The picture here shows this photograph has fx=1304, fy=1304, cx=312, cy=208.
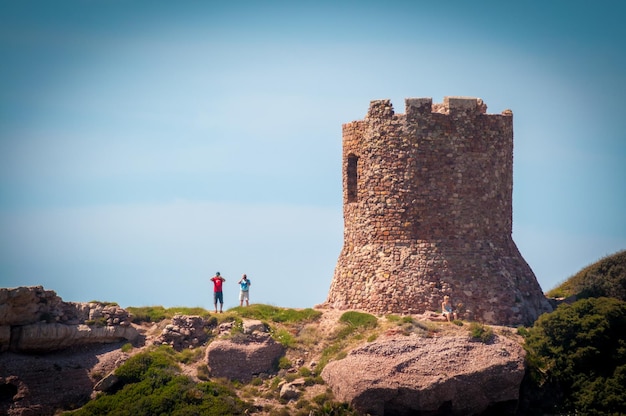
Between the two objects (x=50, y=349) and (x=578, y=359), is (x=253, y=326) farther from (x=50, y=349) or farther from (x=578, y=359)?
A: (x=578, y=359)

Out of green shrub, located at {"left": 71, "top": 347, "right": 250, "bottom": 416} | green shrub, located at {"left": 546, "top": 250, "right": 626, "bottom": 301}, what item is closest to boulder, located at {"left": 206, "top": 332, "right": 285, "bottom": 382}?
green shrub, located at {"left": 71, "top": 347, "right": 250, "bottom": 416}

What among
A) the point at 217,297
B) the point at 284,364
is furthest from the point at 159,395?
the point at 217,297

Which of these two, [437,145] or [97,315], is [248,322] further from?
[437,145]

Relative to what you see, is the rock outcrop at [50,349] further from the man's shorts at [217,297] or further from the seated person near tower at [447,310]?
the seated person near tower at [447,310]

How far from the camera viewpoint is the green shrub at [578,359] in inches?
1732

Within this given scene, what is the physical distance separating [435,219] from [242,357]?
28.5 ft

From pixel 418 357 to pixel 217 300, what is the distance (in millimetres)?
Result: 9701

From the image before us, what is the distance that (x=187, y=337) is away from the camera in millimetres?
48500

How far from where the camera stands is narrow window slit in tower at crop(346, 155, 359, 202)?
5041 centimetres

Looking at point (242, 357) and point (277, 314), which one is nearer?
point (242, 357)

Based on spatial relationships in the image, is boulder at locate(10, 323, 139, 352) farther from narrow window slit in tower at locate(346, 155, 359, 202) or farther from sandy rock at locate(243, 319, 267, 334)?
narrow window slit in tower at locate(346, 155, 359, 202)

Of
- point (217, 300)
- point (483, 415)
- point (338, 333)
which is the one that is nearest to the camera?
point (483, 415)

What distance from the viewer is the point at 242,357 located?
155 feet

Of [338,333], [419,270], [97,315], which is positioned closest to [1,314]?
[97,315]
